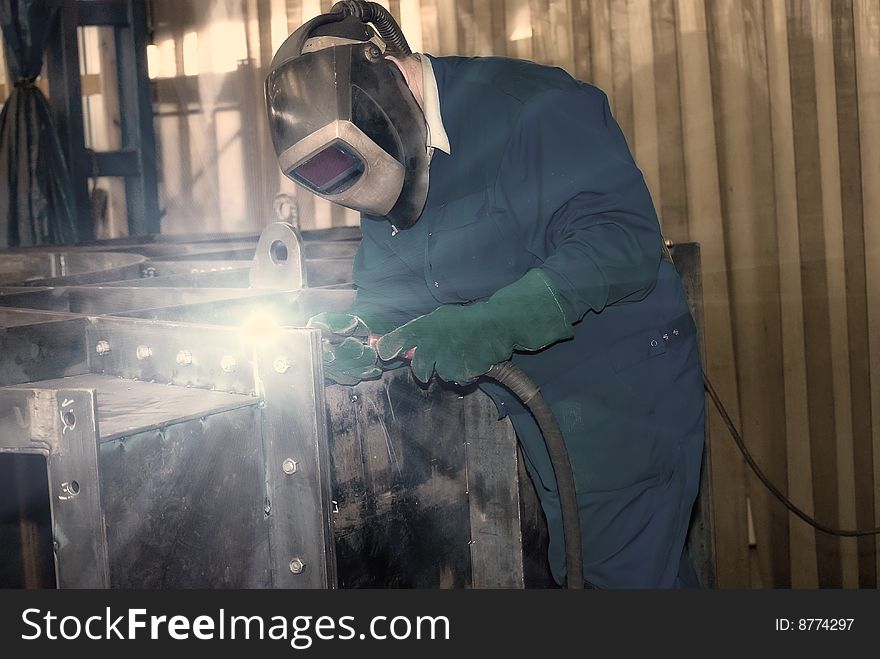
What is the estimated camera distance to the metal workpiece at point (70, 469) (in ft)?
2.70

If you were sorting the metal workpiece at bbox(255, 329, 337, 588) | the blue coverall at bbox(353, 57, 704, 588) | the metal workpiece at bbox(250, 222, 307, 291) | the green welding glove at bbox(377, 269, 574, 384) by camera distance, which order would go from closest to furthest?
1. the metal workpiece at bbox(255, 329, 337, 588)
2. the green welding glove at bbox(377, 269, 574, 384)
3. the blue coverall at bbox(353, 57, 704, 588)
4. the metal workpiece at bbox(250, 222, 307, 291)

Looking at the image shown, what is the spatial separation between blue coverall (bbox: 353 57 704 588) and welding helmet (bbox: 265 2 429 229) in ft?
0.31

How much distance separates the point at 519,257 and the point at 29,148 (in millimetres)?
2982

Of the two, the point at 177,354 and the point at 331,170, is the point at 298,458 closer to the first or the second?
the point at 177,354

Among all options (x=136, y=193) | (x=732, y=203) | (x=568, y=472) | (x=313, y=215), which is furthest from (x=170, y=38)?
(x=568, y=472)

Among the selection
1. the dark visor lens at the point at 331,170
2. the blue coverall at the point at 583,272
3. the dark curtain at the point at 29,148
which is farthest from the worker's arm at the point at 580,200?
the dark curtain at the point at 29,148

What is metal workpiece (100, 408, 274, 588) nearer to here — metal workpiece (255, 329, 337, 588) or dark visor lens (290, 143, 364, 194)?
metal workpiece (255, 329, 337, 588)

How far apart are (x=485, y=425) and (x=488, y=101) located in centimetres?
46

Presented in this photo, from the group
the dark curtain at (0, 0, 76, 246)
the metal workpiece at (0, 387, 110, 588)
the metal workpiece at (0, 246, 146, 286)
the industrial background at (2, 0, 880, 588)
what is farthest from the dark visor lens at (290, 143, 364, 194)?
the dark curtain at (0, 0, 76, 246)

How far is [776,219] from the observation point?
2443 millimetres

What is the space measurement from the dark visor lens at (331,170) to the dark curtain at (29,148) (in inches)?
110

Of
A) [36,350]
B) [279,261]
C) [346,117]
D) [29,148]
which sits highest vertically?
[29,148]

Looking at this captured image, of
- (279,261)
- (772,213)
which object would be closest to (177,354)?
(279,261)

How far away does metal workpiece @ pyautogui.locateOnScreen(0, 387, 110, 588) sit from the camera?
32.4 inches
